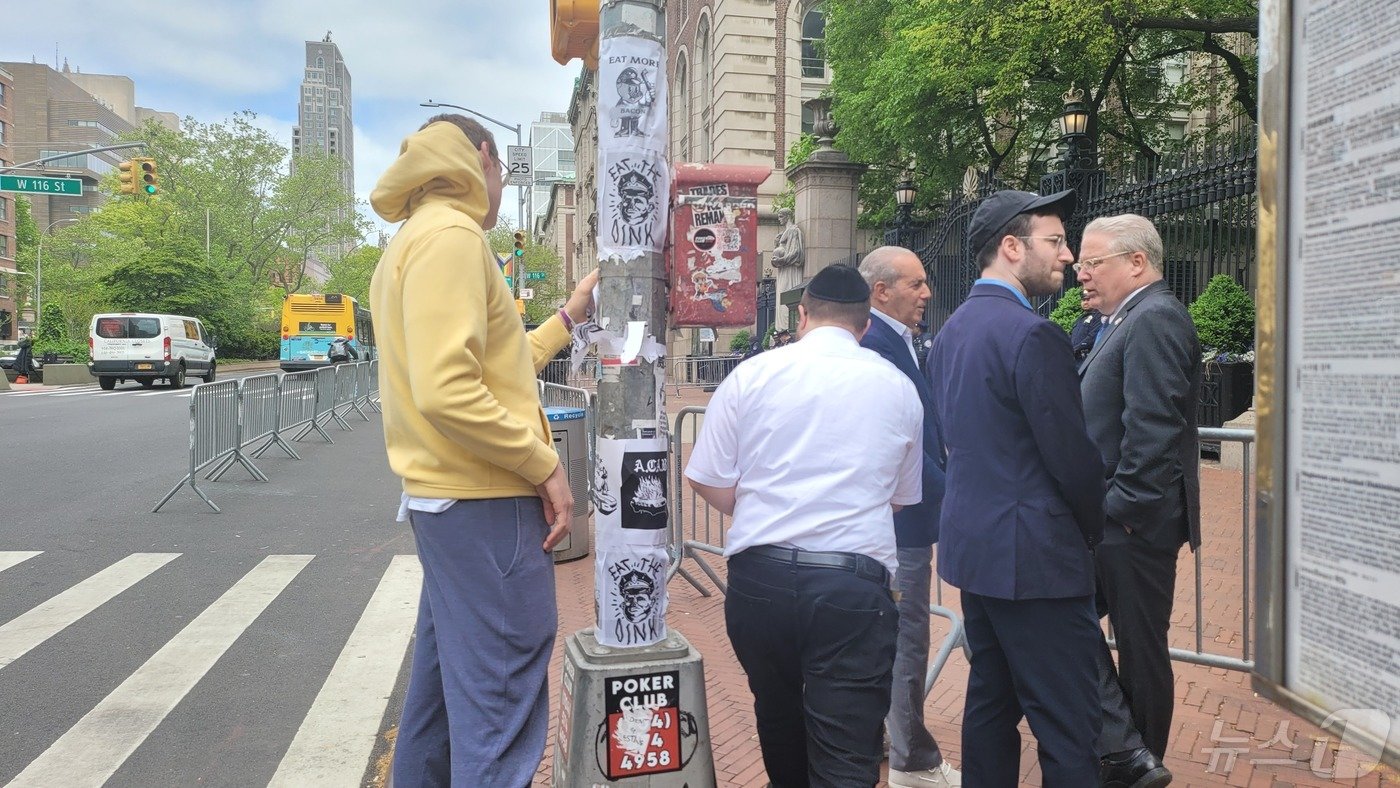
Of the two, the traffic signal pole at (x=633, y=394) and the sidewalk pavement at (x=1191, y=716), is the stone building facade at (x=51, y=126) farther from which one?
the traffic signal pole at (x=633, y=394)

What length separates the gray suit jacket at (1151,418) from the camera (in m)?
3.12

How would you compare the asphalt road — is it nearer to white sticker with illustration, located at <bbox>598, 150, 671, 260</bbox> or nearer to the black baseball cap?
white sticker with illustration, located at <bbox>598, 150, 671, 260</bbox>

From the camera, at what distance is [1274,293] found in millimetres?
1689

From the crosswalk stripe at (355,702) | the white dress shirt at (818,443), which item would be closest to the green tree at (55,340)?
the crosswalk stripe at (355,702)

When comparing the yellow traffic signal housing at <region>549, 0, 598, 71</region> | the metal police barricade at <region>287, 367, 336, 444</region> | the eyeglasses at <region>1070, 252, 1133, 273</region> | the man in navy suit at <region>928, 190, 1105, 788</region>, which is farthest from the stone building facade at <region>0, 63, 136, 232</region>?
the man in navy suit at <region>928, 190, 1105, 788</region>

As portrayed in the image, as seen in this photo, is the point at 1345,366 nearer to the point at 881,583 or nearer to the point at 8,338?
the point at 881,583

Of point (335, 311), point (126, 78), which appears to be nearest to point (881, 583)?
point (335, 311)

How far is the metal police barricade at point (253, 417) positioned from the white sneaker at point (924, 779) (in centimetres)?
890

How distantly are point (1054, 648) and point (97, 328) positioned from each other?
30.1 m

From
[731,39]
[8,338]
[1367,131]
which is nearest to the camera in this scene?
[1367,131]

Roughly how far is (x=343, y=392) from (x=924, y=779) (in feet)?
52.8

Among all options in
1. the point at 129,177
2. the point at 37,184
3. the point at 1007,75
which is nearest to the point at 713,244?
the point at 1007,75

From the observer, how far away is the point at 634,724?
113 inches

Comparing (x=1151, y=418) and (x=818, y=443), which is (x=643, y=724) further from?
(x=1151, y=418)
